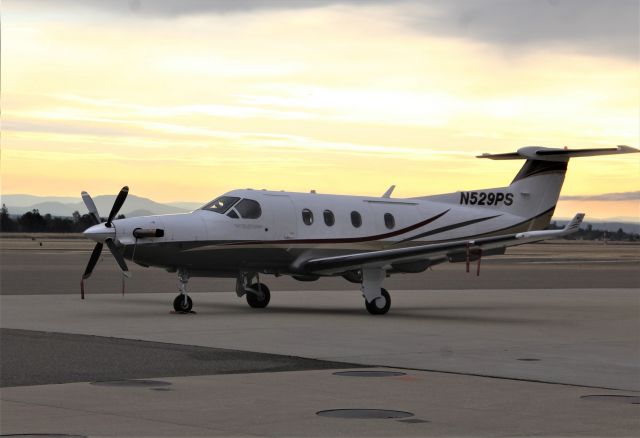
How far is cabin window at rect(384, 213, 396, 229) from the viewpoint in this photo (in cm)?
3030

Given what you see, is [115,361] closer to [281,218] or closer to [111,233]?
[111,233]

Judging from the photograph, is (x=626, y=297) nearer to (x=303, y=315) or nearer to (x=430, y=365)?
(x=303, y=315)

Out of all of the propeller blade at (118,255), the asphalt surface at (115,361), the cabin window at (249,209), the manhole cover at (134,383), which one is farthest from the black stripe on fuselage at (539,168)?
the manhole cover at (134,383)

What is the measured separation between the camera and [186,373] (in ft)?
46.0

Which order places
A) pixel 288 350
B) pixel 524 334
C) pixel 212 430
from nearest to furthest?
pixel 212 430 → pixel 288 350 → pixel 524 334

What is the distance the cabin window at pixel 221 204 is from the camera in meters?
27.5

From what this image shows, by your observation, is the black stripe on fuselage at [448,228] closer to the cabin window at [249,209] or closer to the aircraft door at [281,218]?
the aircraft door at [281,218]

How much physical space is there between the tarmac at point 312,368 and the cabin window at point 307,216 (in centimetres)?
230

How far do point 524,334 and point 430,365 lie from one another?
6191 mm

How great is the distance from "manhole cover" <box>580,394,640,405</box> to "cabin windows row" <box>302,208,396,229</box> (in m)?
16.7

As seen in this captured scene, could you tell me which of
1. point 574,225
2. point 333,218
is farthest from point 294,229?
point 574,225

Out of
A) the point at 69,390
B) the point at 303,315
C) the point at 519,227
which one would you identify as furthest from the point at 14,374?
the point at 519,227

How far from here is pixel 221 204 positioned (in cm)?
2772

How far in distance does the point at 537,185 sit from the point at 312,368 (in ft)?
64.6
